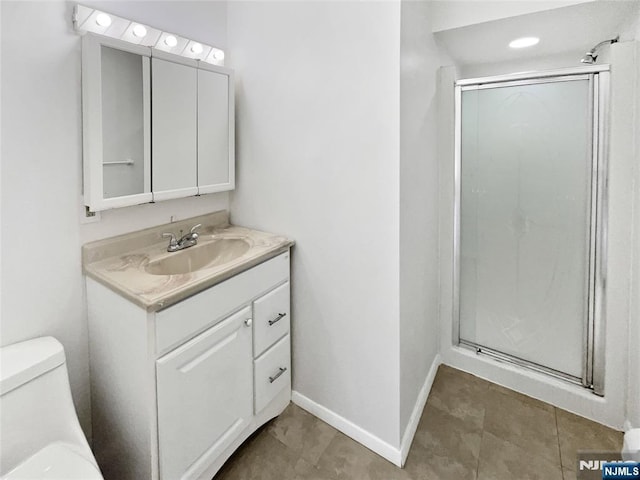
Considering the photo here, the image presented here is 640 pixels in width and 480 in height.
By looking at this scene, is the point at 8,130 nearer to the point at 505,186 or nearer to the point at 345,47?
the point at 345,47

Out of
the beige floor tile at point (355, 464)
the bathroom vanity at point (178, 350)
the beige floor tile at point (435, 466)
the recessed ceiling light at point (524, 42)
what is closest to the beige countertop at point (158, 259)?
the bathroom vanity at point (178, 350)

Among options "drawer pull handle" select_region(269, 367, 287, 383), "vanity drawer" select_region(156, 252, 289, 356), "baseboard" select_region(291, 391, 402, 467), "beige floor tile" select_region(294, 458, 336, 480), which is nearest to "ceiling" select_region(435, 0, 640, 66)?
"vanity drawer" select_region(156, 252, 289, 356)

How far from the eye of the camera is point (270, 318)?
1738 mm

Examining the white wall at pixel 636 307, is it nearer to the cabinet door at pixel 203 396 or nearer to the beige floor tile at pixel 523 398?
the beige floor tile at pixel 523 398

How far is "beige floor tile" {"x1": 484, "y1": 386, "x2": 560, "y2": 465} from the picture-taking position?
1.70 meters

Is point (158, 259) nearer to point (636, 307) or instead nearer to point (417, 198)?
point (417, 198)

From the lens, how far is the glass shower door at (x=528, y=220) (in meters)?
1.99

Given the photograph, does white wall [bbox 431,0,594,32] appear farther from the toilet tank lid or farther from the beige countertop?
the toilet tank lid

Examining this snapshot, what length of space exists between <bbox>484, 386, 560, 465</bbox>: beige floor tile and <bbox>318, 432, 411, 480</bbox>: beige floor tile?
578 millimetres

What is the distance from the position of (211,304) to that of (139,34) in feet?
3.98

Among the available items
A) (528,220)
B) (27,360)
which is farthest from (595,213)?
(27,360)

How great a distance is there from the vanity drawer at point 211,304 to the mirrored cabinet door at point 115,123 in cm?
56

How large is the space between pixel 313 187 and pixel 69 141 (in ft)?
3.34

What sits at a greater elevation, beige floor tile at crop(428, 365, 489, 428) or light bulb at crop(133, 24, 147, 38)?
light bulb at crop(133, 24, 147, 38)
